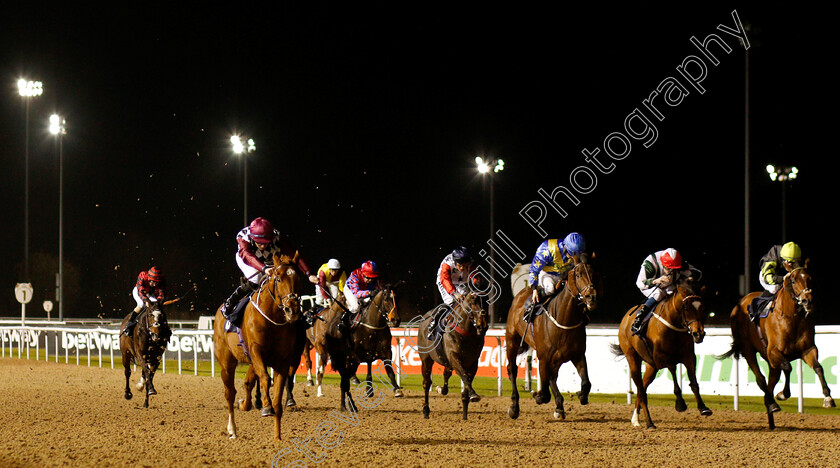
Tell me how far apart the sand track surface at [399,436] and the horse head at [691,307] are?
1.16 meters

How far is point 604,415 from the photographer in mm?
12195

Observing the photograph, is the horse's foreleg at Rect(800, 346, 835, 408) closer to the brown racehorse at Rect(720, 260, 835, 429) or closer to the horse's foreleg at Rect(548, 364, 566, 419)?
the brown racehorse at Rect(720, 260, 835, 429)

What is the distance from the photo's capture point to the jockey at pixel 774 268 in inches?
442

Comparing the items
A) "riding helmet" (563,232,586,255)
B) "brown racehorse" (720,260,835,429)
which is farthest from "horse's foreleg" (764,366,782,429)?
"riding helmet" (563,232,586,255)

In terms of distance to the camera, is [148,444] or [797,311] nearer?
[148,444]

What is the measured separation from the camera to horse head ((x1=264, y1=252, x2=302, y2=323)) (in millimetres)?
9016

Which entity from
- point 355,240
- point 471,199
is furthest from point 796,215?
point 355,240

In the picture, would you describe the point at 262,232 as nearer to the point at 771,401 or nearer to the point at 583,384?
the point at 583,384

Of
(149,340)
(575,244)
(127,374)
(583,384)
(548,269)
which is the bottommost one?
(127,374)

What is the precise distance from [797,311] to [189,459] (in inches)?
286

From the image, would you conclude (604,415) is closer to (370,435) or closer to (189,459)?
(370,435)

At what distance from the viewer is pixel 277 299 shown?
367 inches

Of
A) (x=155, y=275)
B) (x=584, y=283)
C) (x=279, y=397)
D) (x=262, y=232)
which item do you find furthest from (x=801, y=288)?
(x=155, y=275)

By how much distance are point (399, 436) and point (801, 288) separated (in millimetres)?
5083
